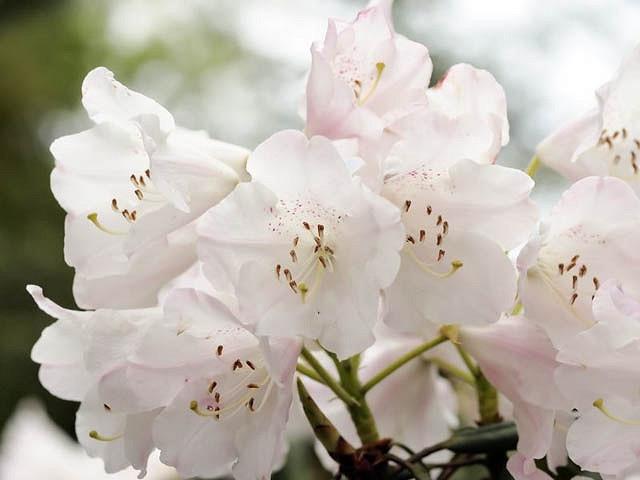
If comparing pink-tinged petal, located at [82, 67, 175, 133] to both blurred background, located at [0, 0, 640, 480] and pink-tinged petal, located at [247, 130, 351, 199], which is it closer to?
pink-tinged petal, located at [247, 130, 351, 199]

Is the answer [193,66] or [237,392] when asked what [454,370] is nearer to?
[237,392]

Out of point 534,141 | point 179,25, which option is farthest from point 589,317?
point 179,25

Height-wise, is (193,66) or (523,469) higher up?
(523,469)

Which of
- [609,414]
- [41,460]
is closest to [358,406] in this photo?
[609,414]

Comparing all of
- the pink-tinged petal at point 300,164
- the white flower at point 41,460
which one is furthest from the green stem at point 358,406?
the white flower at point 41,460

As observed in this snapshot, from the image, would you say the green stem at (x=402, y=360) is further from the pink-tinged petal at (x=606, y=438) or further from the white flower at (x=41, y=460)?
the white flower at (x=41, y=460)

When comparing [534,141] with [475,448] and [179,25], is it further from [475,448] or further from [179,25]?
[179,25]

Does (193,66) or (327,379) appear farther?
(193,66)
